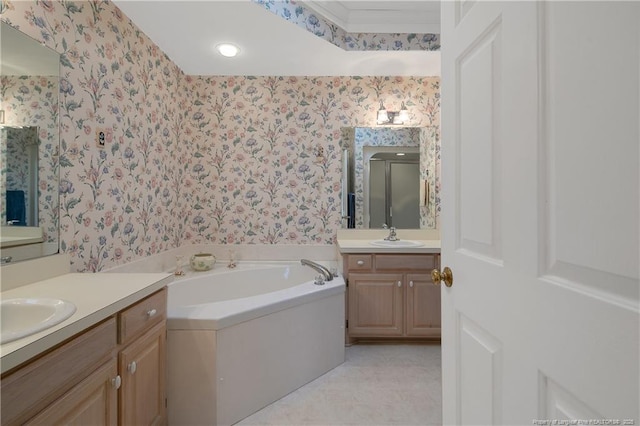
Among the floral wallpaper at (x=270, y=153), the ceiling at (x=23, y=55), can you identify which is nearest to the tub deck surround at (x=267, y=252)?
the floral wallpaper at (x=270, y=153)

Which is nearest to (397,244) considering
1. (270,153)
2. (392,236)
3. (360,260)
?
(392,236)

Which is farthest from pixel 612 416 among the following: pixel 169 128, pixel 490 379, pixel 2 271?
pixel 169 128

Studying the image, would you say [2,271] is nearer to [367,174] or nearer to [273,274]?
[273,274]

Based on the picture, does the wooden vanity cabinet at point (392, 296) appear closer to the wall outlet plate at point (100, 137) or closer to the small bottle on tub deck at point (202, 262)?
the small bottle on tub deck at point (202, 262)

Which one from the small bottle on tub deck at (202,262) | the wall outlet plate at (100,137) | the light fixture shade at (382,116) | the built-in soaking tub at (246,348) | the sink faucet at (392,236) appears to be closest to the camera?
the built-in soaking tub at (246,348)

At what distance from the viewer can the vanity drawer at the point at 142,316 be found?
3.62 ft

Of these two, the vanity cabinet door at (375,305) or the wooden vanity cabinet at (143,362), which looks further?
the vanity cabinet door at (375,305)

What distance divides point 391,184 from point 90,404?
2.62 meters

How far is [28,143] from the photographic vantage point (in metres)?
1.32

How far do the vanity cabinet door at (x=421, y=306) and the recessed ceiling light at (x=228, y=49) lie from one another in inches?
90.3

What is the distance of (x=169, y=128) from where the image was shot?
99.8 inches

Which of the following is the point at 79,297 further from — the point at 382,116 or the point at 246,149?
the point at 382,116

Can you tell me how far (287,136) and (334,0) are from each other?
3.81ft

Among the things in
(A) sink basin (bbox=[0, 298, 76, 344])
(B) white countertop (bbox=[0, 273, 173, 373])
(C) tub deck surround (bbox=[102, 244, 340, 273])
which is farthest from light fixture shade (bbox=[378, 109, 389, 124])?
(A) sink basin (bbox=[0, 298, 76, 344])
